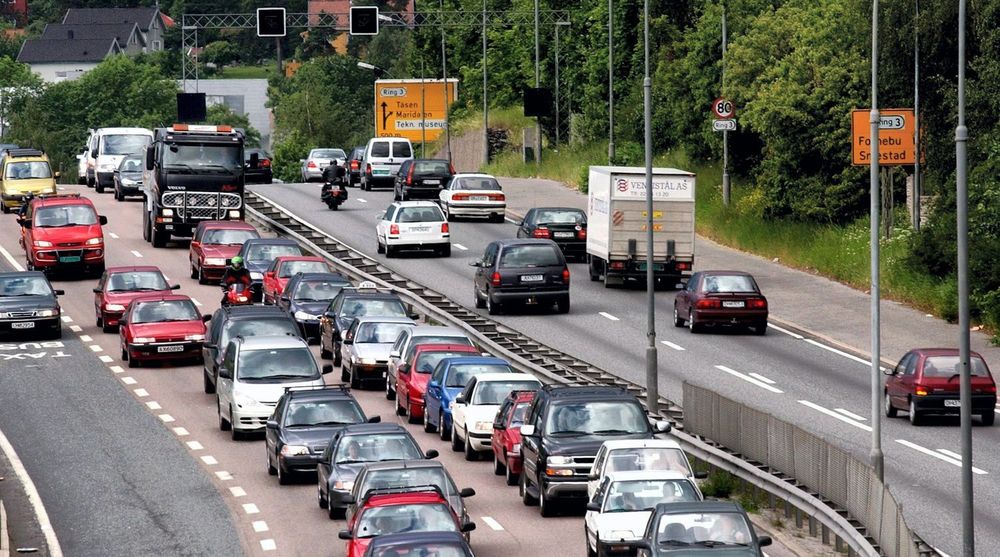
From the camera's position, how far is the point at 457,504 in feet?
76.9

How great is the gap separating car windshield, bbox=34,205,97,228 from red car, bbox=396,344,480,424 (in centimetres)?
1979

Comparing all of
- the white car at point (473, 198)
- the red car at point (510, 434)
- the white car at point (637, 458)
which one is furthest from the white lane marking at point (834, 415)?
the white car at point (473, 198)

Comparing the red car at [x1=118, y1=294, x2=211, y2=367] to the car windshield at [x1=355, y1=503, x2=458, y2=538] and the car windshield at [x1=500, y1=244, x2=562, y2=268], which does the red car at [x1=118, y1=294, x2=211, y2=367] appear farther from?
the car windshield at [x1=355, y1=503, x2=458, y2=538]

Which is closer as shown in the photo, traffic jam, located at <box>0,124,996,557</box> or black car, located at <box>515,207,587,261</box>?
traffic jam, located at <box>0,124,996,557</box>

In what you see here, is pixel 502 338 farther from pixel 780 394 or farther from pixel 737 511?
pixel 737 511

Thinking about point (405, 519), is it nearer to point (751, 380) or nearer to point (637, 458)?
point (637, 458)

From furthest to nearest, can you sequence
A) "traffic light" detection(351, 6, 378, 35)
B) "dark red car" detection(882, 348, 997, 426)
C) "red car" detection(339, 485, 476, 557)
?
1. "traffic light" detection(351, 6, 378, 35)
2. "dark red car" detection(882, 348, 997, 426)
3. "red car" detection(339, 485, 476, 557)

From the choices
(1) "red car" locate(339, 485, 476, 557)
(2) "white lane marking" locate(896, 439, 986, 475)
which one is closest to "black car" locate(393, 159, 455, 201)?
(2) "white lane marking" locate(896, 439, 986, 475)

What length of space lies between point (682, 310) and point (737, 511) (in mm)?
24658

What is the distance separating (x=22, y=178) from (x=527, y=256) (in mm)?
27581

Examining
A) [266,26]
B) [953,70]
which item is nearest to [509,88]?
[266,26]

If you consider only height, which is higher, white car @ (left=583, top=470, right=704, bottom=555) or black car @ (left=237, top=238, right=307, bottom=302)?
black car @ (left=237, top=238, right=307, bottom=302)

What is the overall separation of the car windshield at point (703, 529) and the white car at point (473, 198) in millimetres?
43343

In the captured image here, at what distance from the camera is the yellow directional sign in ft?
325
